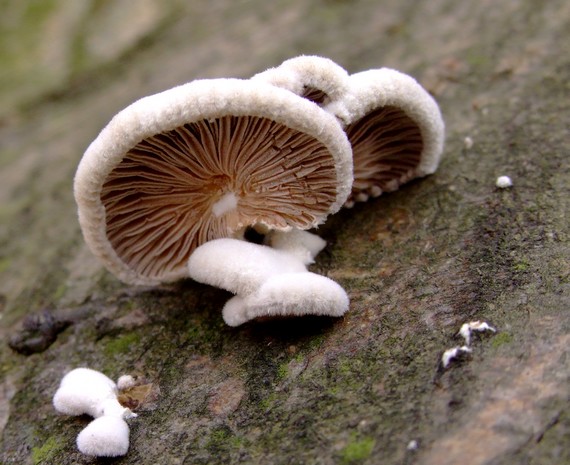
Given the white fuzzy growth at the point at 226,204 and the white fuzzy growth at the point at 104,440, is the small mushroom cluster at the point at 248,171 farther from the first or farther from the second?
Answer: the white fuzzy growth at the point at 104,440

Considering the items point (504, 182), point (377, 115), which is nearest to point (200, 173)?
point (377, 115)

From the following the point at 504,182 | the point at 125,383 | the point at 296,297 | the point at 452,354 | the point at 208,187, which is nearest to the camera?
the point at 452,354

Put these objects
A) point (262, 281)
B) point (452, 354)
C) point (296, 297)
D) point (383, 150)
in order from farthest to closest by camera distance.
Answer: point (383, 150)
point (262, 281)
point (296, 297)
point (452, 354)

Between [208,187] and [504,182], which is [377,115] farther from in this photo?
[208,187]

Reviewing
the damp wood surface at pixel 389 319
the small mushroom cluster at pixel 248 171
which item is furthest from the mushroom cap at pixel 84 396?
the small mushroom cluster at pixel 248 171

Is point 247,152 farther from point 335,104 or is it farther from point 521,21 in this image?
point 521,21

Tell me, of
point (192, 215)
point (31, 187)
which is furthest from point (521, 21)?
point (31, 187)
